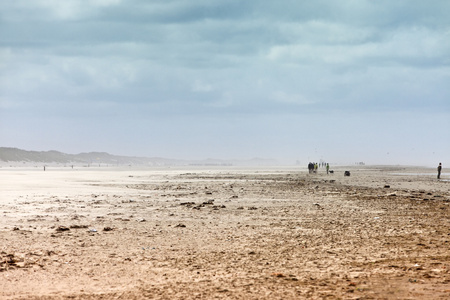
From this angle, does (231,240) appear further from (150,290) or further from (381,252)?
(150,290)

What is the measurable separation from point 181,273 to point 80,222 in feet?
24.1

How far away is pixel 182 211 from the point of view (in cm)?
1795

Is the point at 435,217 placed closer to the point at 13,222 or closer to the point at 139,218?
the point at 139,218

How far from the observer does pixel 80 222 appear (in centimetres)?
1466

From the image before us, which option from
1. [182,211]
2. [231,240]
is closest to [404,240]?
[231,240]

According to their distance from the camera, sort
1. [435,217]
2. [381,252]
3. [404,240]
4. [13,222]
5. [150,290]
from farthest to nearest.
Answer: [435,217]
[13,222]
[404,240]
[381,252]
[150,290]

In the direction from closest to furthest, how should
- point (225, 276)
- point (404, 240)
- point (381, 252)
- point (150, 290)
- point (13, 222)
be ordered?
1. point (150, 290)
2. point (225, 276)
3. point (381, 252)
4. point (404, 240)
5. point (13, 222)

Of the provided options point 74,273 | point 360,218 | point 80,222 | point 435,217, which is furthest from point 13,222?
point 435,217

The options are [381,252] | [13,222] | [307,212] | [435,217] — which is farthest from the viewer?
[307,212]

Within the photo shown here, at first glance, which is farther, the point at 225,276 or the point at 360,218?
the point at 360,218

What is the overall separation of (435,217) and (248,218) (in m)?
6.47

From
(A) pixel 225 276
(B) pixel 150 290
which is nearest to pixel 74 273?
(B) pixel 150 290

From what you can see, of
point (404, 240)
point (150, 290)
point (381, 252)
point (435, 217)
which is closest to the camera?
point (150, 290)

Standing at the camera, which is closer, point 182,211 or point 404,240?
point 404,240
